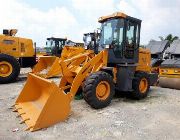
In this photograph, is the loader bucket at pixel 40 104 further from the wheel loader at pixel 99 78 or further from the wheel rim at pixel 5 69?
the wheel rim at pixel 5 69

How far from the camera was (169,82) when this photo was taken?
395 inches

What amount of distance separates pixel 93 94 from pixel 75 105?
73 cm

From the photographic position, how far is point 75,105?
23.8ft

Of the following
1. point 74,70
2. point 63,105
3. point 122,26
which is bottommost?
point 63,105

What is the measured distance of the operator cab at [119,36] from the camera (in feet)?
25.7

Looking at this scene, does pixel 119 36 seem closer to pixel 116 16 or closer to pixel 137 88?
pixel 116 16

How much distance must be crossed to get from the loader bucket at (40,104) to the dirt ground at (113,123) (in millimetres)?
152

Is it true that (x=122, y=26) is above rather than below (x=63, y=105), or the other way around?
above

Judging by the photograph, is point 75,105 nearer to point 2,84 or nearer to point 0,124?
point 0,124

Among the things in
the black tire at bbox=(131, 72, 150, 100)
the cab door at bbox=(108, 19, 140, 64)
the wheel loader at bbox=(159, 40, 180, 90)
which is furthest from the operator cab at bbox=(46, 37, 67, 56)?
the black tire at bbox=(131, 72, 150, 100)

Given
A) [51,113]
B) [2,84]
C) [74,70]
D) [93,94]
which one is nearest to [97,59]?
[74,70]

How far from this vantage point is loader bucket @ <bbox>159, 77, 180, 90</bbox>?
9843 millimetres

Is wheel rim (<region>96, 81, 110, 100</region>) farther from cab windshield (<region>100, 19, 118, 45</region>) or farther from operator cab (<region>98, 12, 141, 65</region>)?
cab windshield (<region>100, 19, 118, 45</region>)

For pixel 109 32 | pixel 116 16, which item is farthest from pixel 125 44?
pixel 116 16
